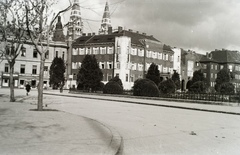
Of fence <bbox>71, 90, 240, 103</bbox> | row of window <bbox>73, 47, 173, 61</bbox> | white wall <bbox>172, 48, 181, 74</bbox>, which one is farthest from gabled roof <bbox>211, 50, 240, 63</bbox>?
fence <bbox>71, 90, 240, 103</bbox>

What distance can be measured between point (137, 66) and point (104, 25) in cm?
6395

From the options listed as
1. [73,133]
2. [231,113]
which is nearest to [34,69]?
[231,113]

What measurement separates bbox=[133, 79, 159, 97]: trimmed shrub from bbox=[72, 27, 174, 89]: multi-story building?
3024 cm

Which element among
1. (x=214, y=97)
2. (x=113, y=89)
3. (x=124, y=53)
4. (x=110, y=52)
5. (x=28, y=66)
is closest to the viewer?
(x=214, y=97)

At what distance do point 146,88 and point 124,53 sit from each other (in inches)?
1273

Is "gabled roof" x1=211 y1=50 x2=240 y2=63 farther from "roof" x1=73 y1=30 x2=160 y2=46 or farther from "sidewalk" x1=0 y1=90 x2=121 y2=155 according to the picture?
"sidewalk" x1=0 y1=90 x2=121 y2=155

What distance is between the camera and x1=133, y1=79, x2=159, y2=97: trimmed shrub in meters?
33.0

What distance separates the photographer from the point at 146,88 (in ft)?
110

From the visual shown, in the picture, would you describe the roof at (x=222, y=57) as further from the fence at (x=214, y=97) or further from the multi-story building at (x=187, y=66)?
the fence at (x=214, y=97)

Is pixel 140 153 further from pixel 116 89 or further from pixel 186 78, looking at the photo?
pixel 186 78

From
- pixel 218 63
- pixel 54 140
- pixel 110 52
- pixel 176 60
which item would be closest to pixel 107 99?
pixel 54 140

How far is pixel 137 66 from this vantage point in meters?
68.5

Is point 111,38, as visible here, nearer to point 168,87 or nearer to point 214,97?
point 168,87

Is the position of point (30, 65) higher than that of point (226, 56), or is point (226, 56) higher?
point (226, 56)
